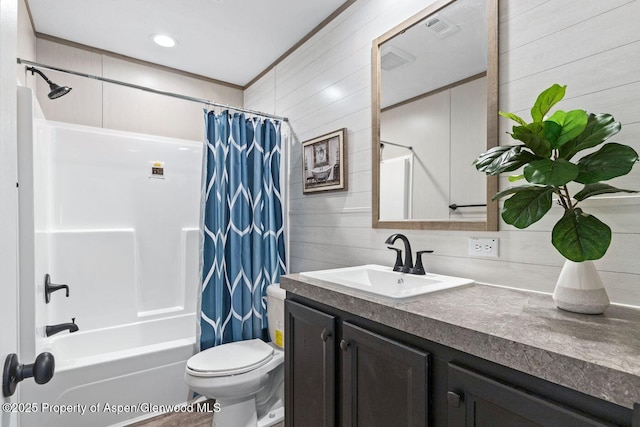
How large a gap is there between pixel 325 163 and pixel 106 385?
1856 millimetres

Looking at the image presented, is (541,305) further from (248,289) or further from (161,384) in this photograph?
(161,384)

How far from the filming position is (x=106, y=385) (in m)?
1.83

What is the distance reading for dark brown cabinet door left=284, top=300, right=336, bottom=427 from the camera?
1.24 metres

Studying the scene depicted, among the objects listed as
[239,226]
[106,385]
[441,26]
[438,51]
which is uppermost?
[441,26]

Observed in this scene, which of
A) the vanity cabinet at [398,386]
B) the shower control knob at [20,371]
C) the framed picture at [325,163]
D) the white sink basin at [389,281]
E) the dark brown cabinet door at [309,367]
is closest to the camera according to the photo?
the shower control knob at [20,371]

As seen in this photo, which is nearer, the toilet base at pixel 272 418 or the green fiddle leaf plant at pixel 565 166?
the green fiddle leaf plant at pixel 565 166

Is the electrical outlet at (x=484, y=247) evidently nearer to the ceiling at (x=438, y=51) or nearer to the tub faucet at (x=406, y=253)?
the tub faucet at (x=406, y=253)

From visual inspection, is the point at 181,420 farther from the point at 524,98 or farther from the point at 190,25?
the point at 190,25

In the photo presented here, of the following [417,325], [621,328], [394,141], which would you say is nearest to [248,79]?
[394,141]

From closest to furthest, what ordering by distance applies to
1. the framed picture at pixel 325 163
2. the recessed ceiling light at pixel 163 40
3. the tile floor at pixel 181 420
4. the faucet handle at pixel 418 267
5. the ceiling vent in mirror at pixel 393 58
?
the faucet handle at pixel 418 267 < the ceiling vent in mirror at pixel 393 58 < the tile floor at pixel 181 420 < the framed picture at pixel 325 163 < the recessed ceiling light at pixel 163 40

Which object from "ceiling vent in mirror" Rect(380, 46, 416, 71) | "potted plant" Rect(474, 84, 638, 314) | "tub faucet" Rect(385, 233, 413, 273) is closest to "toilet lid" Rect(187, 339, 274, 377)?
"tub faucet" Rect(385, 233, 413, 273)

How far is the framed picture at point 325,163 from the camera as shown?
6.70 feet

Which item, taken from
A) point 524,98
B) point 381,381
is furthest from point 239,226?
point 524,98

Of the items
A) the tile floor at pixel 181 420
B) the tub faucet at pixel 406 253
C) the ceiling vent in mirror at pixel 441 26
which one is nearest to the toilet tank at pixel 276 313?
the tile floor at pixel 181 420
